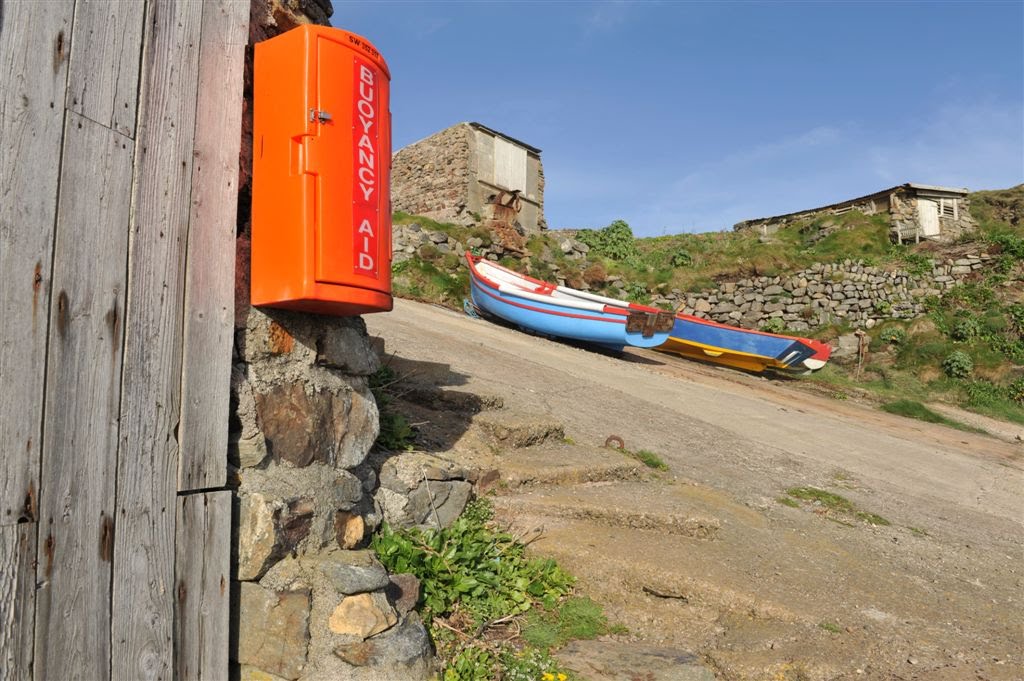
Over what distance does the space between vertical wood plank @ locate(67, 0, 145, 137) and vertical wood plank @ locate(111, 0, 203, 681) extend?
0.18 ft

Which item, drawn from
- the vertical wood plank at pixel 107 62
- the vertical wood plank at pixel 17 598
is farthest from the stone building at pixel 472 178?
the vertical wood plank at pixel 17 598

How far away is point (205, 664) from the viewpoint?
97.9 inches

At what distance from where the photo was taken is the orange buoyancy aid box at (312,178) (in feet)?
9.07

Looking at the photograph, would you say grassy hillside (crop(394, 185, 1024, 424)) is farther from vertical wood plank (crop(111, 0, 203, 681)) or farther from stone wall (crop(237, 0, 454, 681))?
vertical wood plank (crop(111, 0, 203, 681))

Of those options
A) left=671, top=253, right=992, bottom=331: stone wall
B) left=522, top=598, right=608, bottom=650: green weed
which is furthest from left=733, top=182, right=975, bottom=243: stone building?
left=522, top=598, right=608, bottom=650: green weed

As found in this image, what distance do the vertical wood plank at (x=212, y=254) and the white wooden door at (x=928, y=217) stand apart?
20.5m

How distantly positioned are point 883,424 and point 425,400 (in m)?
7.93

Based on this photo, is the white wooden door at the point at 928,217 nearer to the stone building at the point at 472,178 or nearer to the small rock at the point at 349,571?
the stone building at the point at 472,178

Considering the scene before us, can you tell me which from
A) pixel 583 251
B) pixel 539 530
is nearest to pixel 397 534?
pixel 539 530

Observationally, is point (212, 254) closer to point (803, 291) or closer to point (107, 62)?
point (107, 62)

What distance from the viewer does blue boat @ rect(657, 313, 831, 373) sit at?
46.2ft

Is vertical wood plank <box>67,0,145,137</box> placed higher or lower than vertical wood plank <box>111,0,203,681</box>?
higher

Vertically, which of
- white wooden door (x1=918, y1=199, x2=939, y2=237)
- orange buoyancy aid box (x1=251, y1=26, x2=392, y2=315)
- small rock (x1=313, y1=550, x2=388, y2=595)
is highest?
white wooden door (x1=918, y1=199, x2=939, y2=237)

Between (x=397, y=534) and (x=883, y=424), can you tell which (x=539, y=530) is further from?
(x=883, y=424)
